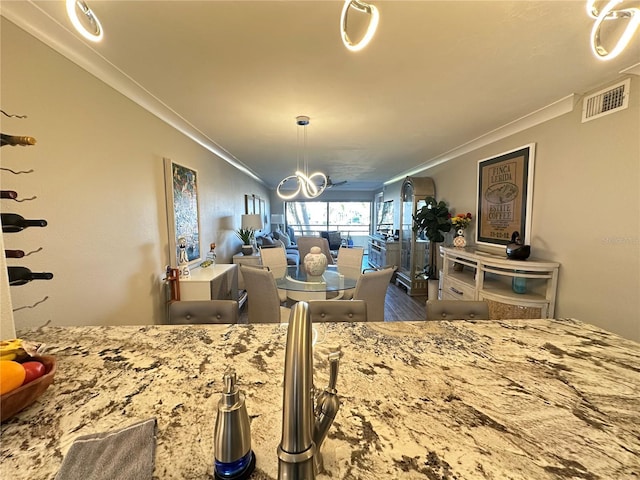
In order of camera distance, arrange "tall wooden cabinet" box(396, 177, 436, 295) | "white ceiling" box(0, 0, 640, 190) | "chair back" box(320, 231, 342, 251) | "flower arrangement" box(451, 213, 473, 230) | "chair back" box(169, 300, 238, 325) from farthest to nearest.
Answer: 1. "chair back" box(320, 231, 342, 251)
2. "tall wooden cabinet" box(396, 177, 436, 295)
3. "flower arrangement" box(451, 213, 473, 230)
4. "chair back" box(169, 300, 238, 325)
5. "white ceiling" box(0, 0, 640, 190)

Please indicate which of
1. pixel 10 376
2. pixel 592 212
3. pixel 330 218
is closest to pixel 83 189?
pixel 10 376

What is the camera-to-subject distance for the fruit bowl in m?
0.62

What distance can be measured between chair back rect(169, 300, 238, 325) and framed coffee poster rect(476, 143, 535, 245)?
2989 mm

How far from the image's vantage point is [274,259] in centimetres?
375

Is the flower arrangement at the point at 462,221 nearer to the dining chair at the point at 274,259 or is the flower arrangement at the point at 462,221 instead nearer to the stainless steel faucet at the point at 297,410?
the dining chair at the point at 274,259

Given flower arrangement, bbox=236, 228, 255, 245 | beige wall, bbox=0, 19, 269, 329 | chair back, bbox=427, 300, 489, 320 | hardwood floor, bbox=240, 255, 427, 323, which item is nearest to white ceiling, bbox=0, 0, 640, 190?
beige wall, bbox=0, 19, 269, 329

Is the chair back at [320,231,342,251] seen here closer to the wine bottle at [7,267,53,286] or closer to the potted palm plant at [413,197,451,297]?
the potted palm plant at [413,197,451,297]

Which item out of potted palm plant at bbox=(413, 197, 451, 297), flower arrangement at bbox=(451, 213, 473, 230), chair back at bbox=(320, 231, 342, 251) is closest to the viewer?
flower arrangement at bbox=(451, 213, 473, 230)

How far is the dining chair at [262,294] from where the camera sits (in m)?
2.30

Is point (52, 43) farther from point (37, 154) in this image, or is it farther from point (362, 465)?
point (362, 465)

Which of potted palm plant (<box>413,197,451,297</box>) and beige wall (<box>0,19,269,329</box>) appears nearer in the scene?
beige wall (<box>0,19,269,329</box>)

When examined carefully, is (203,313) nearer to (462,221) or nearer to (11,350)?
(11,350)

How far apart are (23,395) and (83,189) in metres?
1.42

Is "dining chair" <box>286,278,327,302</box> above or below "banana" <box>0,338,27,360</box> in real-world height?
below
